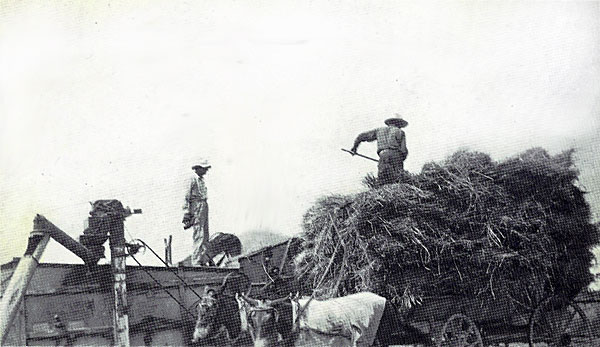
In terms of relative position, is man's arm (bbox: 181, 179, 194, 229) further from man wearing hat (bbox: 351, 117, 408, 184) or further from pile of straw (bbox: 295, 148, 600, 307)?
pile of straw (bbox: 295, 148, 600, 307)

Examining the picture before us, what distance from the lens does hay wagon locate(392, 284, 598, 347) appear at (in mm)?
8445

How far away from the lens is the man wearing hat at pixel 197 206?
12.8 meters

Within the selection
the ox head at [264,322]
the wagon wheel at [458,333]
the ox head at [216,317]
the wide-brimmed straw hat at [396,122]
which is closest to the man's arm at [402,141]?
the wide-brimmed straw hat at [396,122]

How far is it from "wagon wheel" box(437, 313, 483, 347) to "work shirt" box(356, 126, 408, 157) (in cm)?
341

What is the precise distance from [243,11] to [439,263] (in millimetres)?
4859

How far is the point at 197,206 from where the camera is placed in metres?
13.1

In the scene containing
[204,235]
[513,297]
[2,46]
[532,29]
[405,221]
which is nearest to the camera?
[2,46]

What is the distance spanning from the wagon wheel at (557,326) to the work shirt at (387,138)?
3.71m

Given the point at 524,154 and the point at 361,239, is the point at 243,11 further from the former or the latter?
the point at 524,154

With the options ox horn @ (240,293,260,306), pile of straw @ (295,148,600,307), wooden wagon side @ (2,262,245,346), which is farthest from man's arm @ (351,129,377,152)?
ox horn @ (240,293,260,306)

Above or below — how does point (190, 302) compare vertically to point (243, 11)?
below

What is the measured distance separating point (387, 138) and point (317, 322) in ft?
13.1

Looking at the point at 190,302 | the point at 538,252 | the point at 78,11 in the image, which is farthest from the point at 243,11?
the point at 538,252

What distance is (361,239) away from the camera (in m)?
8.13
